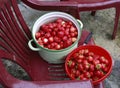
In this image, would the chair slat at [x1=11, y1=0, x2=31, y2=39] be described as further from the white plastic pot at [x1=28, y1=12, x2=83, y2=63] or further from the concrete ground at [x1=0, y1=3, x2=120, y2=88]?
the concrete ground at [x1=0, y1=3, x2=120, y2=88]

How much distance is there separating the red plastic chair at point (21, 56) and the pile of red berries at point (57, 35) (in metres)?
0.11

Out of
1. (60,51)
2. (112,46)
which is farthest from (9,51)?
(112,46)

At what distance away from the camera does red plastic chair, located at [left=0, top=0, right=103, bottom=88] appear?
1.30 m

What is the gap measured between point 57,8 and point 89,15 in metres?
0.97

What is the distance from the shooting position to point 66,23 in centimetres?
173

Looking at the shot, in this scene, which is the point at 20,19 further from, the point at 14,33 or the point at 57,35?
the point at 57,35

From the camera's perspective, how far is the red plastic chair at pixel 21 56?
Result: 1.30 m

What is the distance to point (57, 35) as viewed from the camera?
5.55ft

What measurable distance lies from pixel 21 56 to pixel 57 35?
25 centimetres

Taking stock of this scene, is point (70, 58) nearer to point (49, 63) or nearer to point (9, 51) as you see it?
point (49, 63)

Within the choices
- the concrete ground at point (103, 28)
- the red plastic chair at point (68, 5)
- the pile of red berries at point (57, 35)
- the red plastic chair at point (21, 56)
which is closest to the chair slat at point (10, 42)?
the red plastic chair at point (21, 56)

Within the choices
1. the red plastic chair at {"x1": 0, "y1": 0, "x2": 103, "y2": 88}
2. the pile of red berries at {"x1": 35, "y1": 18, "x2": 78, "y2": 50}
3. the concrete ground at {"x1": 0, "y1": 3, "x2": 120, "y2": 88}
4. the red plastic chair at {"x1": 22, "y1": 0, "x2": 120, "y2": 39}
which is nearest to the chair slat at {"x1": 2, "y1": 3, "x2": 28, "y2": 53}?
the red plastic chair at {"x1": 0, "y1": 0, "x2": 103, "y2": 88}

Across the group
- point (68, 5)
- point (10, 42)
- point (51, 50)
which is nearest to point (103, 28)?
point (68, 5)

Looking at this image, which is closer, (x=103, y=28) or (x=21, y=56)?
(x=21, y=56)
